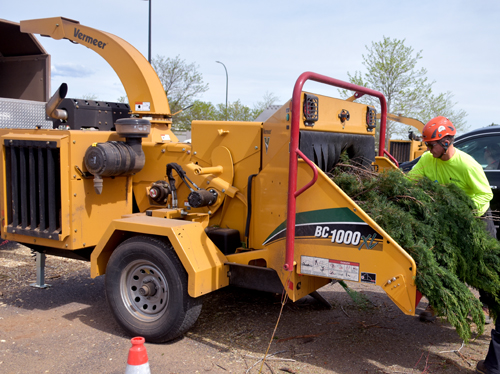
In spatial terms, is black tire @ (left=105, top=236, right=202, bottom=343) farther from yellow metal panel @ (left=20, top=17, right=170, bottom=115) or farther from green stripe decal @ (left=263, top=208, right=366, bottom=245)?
yellow metal panel @ (left=20, top=17, right=170, bottom=115)

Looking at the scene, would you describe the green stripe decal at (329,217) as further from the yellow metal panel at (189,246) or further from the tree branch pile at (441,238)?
the yellow metal panel at (189,246)

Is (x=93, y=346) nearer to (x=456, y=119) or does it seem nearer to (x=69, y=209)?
(x=69, y=209)

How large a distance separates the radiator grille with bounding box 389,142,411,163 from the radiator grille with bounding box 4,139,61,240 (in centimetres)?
1363

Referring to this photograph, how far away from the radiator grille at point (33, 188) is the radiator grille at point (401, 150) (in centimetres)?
1363

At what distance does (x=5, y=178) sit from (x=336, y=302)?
3958mm

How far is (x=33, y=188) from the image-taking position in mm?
4773

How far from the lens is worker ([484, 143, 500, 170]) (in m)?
6.17

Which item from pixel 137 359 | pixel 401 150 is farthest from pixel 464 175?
pixel 401 150

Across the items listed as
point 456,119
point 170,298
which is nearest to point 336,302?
point 170,298

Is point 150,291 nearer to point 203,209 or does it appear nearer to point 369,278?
point 203,209

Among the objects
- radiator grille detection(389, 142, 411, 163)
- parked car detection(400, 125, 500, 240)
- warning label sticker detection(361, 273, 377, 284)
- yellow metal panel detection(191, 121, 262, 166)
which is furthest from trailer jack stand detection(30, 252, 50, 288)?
radiator grille detection(389, 142, 411, 163)

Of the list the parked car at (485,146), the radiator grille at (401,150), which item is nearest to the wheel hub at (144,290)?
the parked car at (485,146)

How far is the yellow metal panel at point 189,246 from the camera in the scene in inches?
153

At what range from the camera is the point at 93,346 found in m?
4.05
